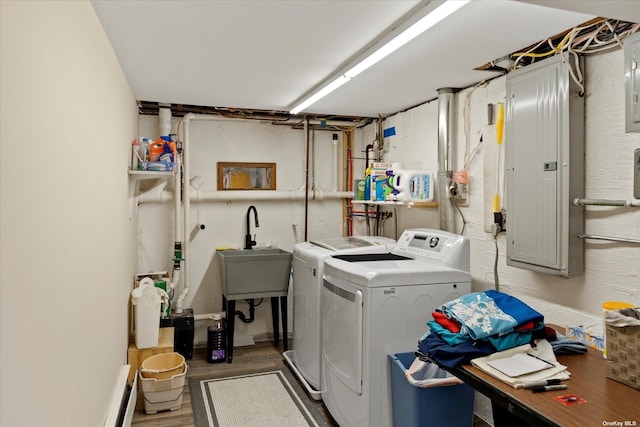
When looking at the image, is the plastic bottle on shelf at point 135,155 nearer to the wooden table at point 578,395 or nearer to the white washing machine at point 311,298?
the white washing machine at point 311,298

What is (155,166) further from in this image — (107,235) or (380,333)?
(380,333)

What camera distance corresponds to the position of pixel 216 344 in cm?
409

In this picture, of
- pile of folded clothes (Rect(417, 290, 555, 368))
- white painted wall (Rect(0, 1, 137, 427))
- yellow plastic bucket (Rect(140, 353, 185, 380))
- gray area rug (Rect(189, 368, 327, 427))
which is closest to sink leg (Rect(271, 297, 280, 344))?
gray area rug (Rect(189, 368, 327, 427))

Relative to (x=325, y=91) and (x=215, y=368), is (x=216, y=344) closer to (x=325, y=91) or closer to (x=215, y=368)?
(x=215, y=368)

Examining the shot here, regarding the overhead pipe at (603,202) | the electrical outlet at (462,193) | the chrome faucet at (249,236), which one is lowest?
the chrome faucet at (249,236)

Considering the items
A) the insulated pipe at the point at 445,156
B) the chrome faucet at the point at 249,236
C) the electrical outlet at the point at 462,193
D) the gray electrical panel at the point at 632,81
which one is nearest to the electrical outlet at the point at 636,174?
the gray electrical panel at the point at 632,81

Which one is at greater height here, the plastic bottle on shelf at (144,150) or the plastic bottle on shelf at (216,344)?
the plastic bottle on shelf at (144,150)

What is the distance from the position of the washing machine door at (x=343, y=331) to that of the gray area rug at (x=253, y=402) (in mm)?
420

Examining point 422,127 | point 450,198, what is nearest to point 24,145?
point 450,198

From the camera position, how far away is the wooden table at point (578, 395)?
51.7 inches

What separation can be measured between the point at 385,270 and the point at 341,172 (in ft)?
8.18

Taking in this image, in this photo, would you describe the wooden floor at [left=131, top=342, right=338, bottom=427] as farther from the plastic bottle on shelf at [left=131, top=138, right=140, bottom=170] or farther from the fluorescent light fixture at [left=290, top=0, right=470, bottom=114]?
the fluorescent light fixture at [left=290, top=0, right=470, bottom=114]

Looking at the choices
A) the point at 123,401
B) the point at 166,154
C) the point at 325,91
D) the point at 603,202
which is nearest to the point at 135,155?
the point at 166,154

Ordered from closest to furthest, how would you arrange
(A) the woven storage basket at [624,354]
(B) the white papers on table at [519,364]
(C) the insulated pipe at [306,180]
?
(A) the woven storage basket at [624,354], (B) the white papers on table at [519,364], (C) the insulated pipe at [306,180]
